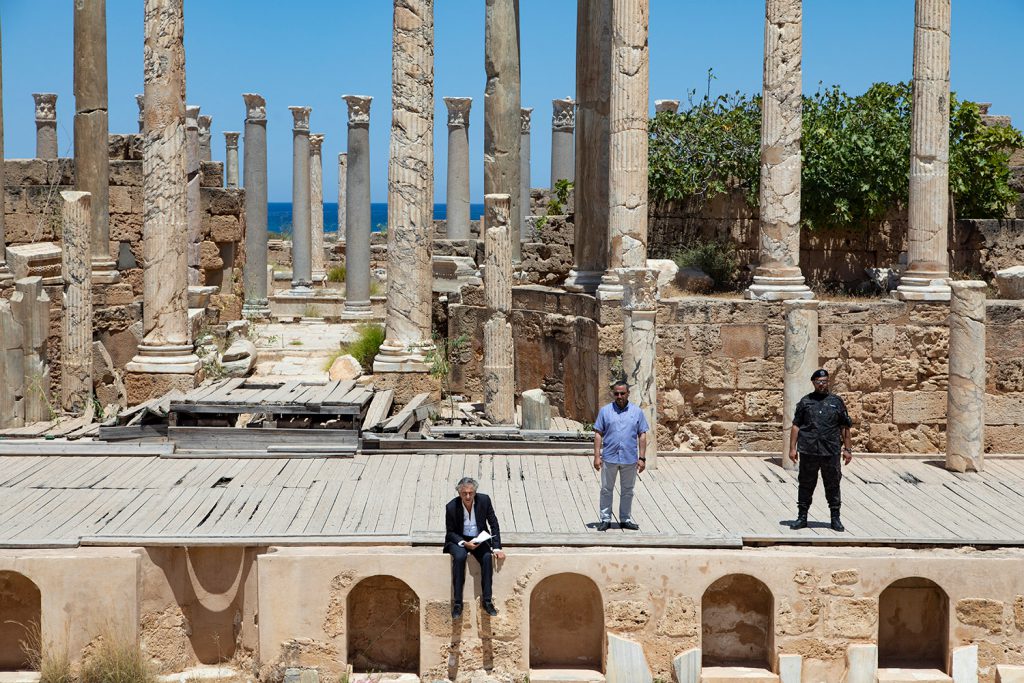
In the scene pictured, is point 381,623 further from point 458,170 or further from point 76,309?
point 458,170

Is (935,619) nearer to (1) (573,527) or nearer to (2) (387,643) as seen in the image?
(1) (573,527)

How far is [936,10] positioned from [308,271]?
69.1 ft

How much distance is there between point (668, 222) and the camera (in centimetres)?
2055

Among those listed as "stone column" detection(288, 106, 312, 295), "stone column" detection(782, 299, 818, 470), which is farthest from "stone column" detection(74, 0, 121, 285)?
"stone column" detection(288, 106, 312, 295)

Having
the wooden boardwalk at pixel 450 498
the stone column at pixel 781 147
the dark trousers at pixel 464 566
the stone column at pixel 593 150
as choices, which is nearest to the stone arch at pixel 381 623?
the wooden boardwalk at pixel 450 498

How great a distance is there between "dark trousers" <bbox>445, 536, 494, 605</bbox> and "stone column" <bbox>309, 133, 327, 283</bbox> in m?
28.0

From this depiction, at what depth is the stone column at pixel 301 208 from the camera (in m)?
34.6

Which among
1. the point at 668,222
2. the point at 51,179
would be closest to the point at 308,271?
the point at 51,179

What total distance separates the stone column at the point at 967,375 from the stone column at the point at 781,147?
2709 mm

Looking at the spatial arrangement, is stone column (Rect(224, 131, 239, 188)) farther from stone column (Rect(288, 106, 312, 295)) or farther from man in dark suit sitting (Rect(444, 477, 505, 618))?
man in dark suit sitting (Rect(444, 477, 505, 618))

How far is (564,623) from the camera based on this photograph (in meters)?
11.0

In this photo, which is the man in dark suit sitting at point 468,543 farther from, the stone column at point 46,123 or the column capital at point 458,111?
the stone column at point 46,123

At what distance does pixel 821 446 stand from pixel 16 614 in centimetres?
672

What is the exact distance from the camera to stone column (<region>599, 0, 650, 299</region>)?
16.2 m
